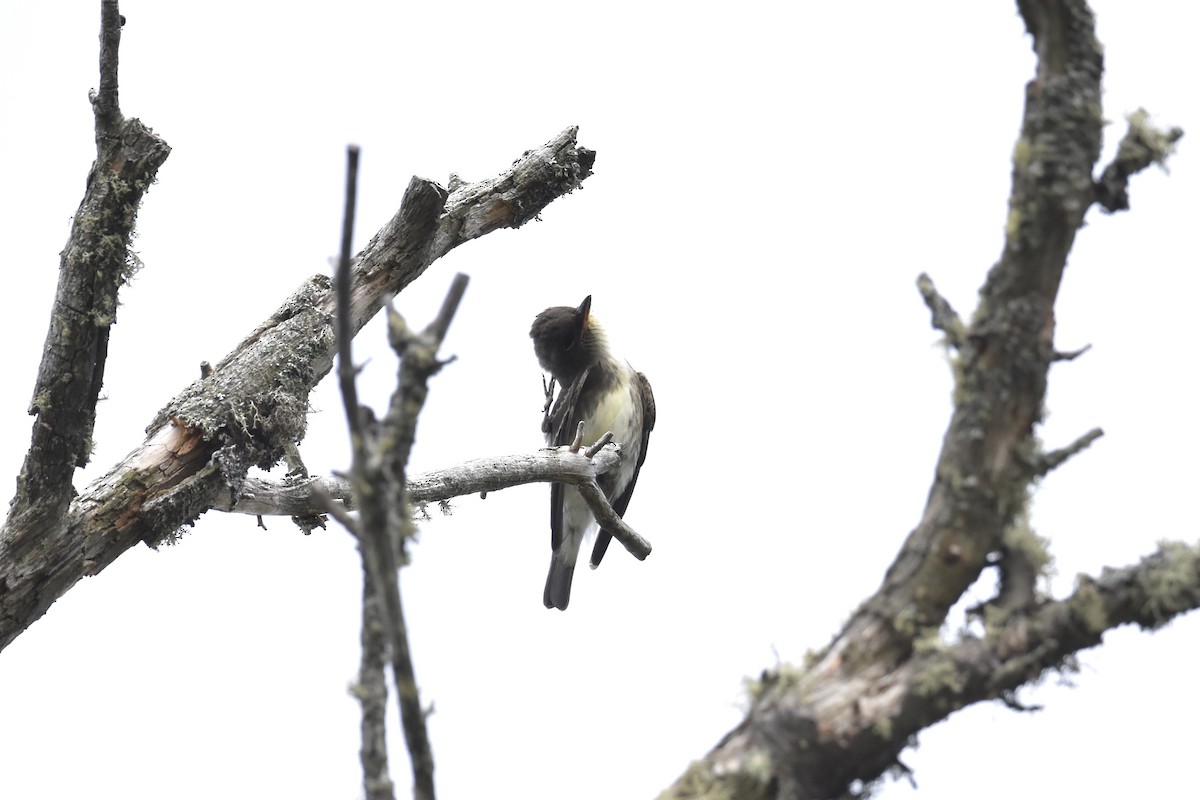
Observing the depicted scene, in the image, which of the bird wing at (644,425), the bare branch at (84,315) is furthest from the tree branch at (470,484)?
the bird wing at (644,425)

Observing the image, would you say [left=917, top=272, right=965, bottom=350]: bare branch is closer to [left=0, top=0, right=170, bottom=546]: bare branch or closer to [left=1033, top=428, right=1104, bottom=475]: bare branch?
[left=1033, top=428, right=1104, bottom=475]: bare branch

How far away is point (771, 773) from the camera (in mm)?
2156

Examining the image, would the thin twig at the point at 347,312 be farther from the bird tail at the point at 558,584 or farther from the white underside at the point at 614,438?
the bird tail at the point at 558,584

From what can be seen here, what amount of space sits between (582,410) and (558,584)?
4.10ft

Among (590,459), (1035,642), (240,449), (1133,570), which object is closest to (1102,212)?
(1133,570)

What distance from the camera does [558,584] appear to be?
8375mm

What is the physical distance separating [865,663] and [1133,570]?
520mm

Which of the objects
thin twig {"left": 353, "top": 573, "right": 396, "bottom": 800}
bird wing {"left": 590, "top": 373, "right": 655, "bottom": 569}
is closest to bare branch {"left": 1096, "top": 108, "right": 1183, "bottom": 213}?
thin twig {"left": 353, "top": 573, "right": 396, "bottom": 800}

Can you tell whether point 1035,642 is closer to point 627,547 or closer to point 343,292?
point 343,292

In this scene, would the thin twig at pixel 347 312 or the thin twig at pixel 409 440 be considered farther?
the thin twig at pixel 409 440

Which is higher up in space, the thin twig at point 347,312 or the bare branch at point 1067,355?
the thin twig at point 347,312

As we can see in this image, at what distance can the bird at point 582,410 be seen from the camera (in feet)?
26.8

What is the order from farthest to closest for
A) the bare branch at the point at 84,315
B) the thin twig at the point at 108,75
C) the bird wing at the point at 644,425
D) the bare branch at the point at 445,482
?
the bird wing at the point at 644,425 → the bare branch at the point at 445,482 → the bare branch at the point at 84,315 → the thin twig at the point at 108,75

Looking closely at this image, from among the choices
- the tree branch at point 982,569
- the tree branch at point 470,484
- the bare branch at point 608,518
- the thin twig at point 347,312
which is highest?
the tree branch at point 470,484
